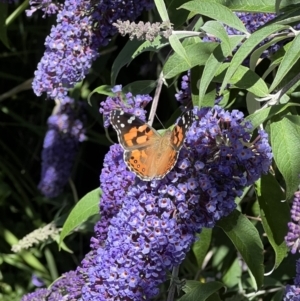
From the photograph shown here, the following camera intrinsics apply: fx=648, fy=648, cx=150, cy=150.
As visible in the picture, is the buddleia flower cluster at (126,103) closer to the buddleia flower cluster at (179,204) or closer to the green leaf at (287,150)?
the buddleia flower cluster at (179,204)

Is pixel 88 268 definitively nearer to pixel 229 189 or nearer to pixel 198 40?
pixel 229 189

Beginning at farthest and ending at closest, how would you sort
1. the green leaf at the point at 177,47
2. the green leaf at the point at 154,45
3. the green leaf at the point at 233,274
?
the green leaf at the point at 233,274 → the green leaf at the point at 154,45 → the green leaf at the point at 177,47

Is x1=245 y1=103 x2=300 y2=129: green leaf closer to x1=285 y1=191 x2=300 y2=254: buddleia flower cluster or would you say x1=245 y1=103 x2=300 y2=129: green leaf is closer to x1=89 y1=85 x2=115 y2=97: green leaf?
x1=285 y1=191 x2=300 y2=254: buddleia flower cluster

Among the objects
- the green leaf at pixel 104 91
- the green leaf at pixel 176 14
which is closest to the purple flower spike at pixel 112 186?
the green leaf at pixel 104 91

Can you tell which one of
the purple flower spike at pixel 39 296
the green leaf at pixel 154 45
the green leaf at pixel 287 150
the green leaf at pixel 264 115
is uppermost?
the green leaf at pixel 154 45

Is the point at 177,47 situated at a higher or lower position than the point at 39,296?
higher

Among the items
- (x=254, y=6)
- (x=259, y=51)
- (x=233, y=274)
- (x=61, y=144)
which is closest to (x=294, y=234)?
(x=259, y=51)

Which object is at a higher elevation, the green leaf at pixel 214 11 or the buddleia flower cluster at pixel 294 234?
the green leaf at pixel 214 11

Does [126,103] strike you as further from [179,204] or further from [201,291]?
[201,291]
